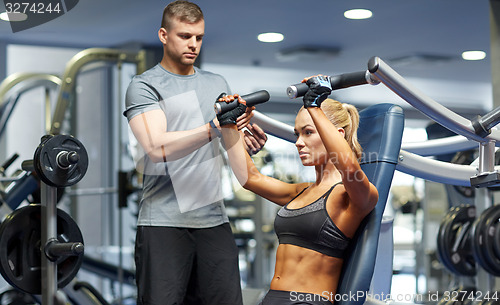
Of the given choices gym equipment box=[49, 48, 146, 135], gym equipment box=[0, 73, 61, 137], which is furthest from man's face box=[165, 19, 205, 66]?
gym equipment box=[0, 73, 61, 137]

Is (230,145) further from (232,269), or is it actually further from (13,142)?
(13,142)

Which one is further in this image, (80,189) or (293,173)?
(293,173)

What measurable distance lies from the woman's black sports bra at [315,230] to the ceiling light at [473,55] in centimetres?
568

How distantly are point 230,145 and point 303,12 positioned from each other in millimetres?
3553

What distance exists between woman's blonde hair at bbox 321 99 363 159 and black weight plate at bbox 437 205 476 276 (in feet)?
7.65

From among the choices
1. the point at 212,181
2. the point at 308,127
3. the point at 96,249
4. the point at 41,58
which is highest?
the point at 41,58

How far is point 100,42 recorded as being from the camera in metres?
6.10

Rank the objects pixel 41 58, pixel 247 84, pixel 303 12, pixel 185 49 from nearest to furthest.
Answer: pixel 185 49 < pixel 303 12 < pixel 41 58 < pixel 247 84

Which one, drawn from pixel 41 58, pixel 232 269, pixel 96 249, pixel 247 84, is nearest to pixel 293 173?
pixel 247 84

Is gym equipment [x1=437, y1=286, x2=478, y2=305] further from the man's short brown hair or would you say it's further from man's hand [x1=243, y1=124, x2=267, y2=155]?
the man's short brown hair

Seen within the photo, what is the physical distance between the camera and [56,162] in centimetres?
242

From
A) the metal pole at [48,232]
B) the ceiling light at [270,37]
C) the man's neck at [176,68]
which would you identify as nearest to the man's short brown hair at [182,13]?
the man's neck at [176,68]

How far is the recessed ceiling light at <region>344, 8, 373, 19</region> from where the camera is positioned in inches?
211

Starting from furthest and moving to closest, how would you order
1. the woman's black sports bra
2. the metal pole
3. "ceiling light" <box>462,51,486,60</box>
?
1. "ceiling light" <box>462,51,486,60</box>
2. the metal pole
3. the woman's black sports bra
